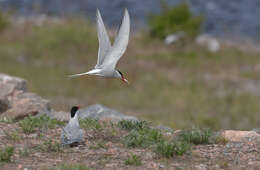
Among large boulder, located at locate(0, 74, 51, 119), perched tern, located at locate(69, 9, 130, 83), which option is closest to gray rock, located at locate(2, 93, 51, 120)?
large boulder, located at locate(0, 74, 51, 119)

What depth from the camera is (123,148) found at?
6.07 metres

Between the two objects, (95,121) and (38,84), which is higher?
(38,84)

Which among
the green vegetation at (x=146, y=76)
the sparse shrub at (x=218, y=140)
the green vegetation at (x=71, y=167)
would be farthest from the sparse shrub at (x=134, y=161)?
the green vegetation at (x=146, y=76)

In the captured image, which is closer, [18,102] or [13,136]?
[13,136]

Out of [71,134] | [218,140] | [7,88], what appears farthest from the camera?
[7,88]

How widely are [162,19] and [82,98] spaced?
6.14 meters

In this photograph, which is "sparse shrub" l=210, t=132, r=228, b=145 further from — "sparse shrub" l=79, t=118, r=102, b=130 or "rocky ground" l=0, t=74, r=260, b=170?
"sparse shrub" l=79, t=118, r=102, b=130

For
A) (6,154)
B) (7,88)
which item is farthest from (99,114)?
(6,154)

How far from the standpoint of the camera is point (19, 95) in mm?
9070

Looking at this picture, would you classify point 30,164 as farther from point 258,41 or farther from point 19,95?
point 258,41

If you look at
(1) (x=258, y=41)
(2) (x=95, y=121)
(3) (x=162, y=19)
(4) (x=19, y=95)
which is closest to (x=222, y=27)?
(1) (x=258, y=41)

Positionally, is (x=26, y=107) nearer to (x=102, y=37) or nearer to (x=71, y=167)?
(x=102, y=37)

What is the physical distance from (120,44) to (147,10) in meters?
20.1

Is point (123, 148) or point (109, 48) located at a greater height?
point (109, 48)
